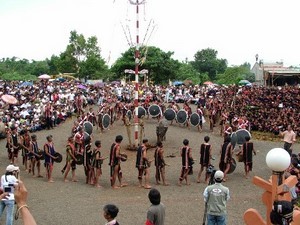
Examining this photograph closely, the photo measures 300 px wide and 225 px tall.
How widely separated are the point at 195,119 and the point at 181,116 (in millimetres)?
824

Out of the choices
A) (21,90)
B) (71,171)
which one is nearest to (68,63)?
(21,90)

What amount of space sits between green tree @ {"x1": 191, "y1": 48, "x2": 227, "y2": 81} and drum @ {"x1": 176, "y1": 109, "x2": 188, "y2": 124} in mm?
45536

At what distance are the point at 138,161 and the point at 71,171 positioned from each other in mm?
2918

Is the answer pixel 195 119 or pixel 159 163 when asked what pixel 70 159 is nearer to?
pixel 159 163

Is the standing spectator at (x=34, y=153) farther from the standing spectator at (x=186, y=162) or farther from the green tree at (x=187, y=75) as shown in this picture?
the green tree at (x=187, y=75)

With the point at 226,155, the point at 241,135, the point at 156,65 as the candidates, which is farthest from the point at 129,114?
the point at 156,65

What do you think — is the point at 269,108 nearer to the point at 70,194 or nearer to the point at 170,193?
the point at 170,193

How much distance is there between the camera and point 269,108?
25906 mm

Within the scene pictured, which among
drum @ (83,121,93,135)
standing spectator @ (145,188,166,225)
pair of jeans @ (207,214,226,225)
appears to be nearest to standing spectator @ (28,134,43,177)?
drum @ (83,121,93,135)

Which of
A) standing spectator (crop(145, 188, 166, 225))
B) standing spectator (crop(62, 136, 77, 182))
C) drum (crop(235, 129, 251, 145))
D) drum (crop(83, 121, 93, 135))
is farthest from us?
drum (crop(83, 121, 93, 135))

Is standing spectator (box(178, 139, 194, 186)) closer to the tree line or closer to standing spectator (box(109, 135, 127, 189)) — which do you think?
standing spectator (box(109, 135, 127, 189))

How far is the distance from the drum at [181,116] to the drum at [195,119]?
37cm

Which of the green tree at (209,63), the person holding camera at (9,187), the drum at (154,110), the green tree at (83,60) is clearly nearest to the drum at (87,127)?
the drum at (154,110)

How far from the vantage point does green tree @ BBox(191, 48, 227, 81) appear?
69.1m
